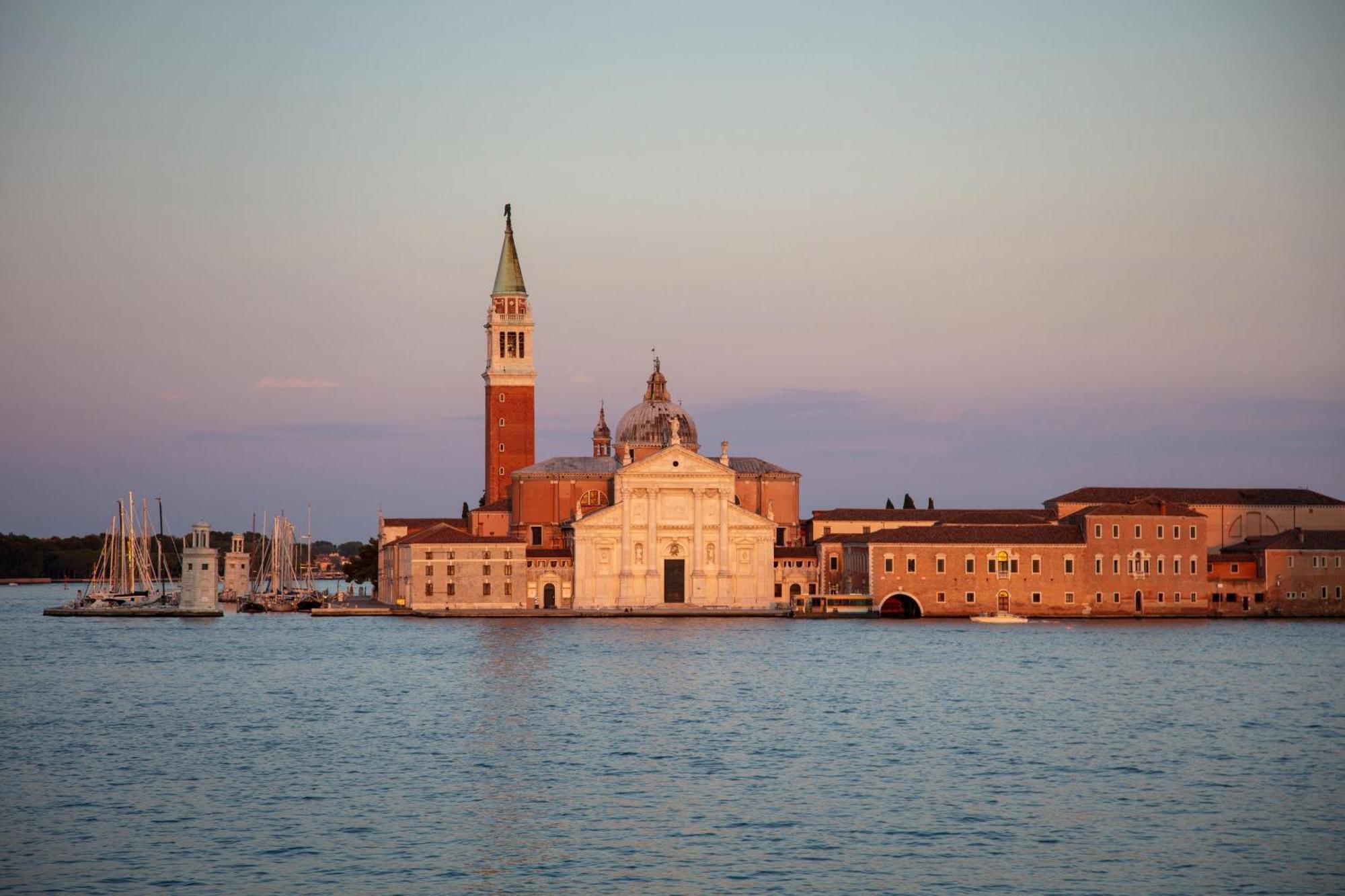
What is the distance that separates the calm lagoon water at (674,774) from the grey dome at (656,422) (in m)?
27.3

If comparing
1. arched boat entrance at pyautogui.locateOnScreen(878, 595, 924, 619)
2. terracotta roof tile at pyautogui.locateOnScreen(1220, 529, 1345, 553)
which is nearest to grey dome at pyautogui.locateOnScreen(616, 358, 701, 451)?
arched boat entrance at pyautogui.locateOnScreen(878, 595, 924, 619)

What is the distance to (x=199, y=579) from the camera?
72000mm

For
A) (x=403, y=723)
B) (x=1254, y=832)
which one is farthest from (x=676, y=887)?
(x=403, y=723)

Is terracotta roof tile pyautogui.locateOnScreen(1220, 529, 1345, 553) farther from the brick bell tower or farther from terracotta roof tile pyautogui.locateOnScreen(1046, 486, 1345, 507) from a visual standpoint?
the brick bell tower

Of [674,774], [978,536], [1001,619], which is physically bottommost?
[674,774]

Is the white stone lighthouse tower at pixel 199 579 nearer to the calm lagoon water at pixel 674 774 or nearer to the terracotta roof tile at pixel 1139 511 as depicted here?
the calm lagoon water at pixel 674 774

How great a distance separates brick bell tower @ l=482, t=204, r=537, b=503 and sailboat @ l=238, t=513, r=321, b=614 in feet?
31.6

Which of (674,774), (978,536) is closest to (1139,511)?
(978,536)

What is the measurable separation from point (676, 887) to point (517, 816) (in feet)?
13.6

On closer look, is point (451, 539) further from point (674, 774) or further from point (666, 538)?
point (674, 774)

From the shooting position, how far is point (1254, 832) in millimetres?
20641

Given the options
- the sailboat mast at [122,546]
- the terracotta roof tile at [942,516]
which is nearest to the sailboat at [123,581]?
the sailboat mast at [122,546]

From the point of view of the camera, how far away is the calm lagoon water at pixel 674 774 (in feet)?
61.1

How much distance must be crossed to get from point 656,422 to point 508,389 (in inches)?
265
